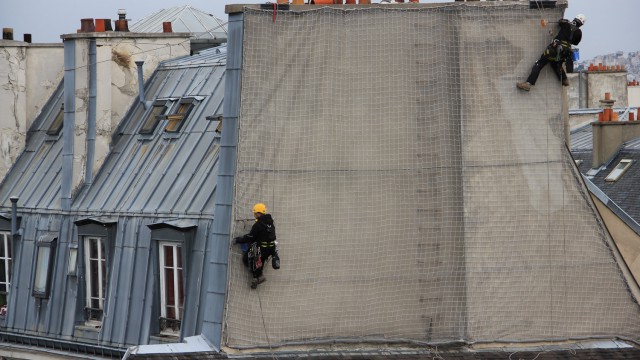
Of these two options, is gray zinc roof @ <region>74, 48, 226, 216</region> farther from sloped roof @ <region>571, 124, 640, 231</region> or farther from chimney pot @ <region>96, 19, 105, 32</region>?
sloped roof @ <region>571, 124, 640, 231</region>

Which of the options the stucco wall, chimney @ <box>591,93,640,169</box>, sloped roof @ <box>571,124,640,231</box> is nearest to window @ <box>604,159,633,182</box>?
sloped roof @ <box>571,124,640,231</box>

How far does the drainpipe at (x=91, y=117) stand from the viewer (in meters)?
28.2

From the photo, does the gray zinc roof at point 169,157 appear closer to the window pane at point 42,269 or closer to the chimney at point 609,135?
the window pane at point 42,269

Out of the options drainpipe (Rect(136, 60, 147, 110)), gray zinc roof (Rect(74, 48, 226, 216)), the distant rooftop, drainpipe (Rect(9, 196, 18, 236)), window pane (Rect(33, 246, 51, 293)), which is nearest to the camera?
gray zinc roof (Rect(74, 48, 226, 216))

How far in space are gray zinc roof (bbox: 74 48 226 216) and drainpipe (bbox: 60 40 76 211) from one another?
1.74 feet

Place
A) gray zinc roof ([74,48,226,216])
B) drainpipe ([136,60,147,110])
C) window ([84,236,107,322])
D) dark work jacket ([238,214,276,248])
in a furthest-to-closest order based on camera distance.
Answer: drainpipe ([136,60,147,110]) → window ([84,236,107,322]) → gray zinc roof ([74,48,226,216]) → dark work jacket ([238,214,276,248])

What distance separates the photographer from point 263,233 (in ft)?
70.2

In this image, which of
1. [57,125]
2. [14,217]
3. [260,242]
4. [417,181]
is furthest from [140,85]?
[260,242]

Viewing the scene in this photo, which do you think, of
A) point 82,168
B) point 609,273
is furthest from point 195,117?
point 609,273

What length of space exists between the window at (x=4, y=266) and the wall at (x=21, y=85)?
1658 mm

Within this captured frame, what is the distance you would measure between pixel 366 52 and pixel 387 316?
12.1 ft

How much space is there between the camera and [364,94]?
890 inches

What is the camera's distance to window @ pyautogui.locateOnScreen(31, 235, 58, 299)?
2772cm

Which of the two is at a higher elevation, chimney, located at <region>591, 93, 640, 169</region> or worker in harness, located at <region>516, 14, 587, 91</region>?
chimney, located at <region>591, 93, 640, 169</region>
